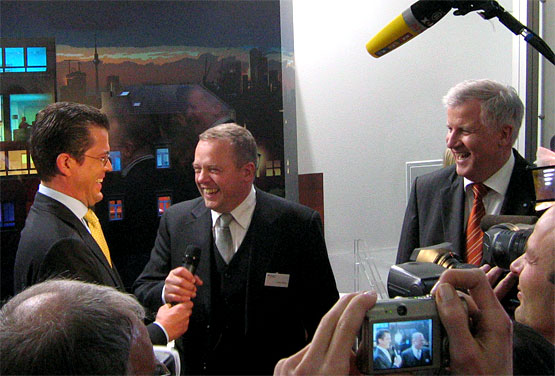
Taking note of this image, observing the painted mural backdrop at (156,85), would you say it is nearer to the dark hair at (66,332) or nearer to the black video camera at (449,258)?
the black video camera at (449,258)

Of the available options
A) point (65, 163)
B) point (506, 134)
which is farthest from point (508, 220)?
point (65, 163)

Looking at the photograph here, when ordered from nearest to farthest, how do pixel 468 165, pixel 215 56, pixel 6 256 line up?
pixel 468 165 → pixel 6 256 → pixel 215 56

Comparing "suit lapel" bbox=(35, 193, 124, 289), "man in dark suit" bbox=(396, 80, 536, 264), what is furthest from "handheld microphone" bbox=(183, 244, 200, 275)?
"man in dark suit" bbox=(396, 80, 536, 264)

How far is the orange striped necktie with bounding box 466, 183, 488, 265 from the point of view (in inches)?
85.9

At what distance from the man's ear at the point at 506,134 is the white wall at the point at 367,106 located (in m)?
1.04

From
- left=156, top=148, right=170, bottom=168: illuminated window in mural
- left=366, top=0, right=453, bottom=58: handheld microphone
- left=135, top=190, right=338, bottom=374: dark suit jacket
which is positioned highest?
left=366, top=0, right=453, bottom=58: handheld microphone

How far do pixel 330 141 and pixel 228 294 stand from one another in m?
1.16

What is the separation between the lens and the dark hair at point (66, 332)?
830 millimetres

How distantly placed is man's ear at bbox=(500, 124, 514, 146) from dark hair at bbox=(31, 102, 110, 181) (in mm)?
1546

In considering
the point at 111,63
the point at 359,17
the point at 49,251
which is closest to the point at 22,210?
the point at 111,63

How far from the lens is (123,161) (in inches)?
119

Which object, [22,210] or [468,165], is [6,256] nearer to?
[22,210]

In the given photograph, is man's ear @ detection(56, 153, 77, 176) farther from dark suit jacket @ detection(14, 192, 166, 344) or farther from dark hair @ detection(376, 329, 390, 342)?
dark hair @ detection(376, 329, 390, 342)

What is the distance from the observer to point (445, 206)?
229 centimetres
